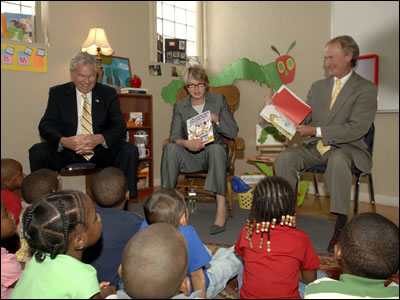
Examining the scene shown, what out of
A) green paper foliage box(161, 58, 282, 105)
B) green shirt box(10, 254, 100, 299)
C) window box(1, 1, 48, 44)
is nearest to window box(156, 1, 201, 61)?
green paper foliage box(161, 58, 282, 105)

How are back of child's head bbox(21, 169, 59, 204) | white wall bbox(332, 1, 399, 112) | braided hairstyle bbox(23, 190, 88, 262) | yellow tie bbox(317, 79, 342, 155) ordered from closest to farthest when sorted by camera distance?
braided hairstyle bbox(23, 190, 88, 262) → back of child's head bbox(21, 169, 59, 204) → yellow tie bbox(317, 79, 342, 155) → white wall bbox(332, 1, 399, 112)

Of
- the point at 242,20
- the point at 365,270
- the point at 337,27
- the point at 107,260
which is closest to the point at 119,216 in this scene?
the point at 107,260

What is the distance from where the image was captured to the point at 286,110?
2492mm

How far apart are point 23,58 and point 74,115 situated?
1.03 m

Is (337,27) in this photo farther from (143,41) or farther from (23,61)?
(23,61)

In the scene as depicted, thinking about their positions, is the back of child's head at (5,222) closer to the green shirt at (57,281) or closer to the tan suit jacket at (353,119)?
the green shirt at (57,281)

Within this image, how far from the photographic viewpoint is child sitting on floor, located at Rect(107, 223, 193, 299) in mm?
838

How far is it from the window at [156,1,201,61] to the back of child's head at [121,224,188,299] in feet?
12.6

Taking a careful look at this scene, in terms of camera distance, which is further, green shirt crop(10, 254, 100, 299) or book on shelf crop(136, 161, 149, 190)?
book on shelf crop(136, 161, 149, 190)

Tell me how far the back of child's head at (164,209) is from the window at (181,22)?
344 centimetres

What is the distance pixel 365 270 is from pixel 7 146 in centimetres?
322

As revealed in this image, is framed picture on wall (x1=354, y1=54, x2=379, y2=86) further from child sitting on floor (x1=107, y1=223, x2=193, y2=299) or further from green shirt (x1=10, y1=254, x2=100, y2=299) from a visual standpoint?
green shirt (x1=10, y1=254, x2=100, y2=299)

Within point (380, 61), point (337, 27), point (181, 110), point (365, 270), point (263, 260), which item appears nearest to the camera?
point (365, 270)

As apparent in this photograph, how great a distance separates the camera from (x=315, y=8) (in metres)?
3.56
